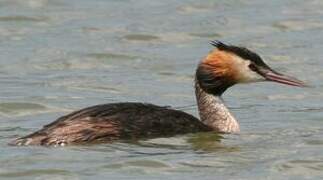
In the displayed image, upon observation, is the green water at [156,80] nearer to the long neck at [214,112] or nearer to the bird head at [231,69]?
the long neck at [214,112]

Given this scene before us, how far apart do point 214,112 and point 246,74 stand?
0.54 meters

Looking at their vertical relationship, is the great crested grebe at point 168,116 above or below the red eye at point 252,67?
below

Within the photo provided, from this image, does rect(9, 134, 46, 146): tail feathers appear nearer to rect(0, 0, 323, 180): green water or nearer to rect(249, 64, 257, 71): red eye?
rect(0, 0, 323, 180): green water

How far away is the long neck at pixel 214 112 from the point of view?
13984mm

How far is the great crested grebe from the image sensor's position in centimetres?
1280

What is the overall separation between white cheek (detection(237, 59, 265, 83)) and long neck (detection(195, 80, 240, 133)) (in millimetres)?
371

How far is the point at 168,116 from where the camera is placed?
13414 millimetres

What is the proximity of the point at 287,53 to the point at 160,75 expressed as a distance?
2029 mm

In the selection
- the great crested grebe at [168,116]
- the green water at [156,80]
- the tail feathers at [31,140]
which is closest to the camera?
the green water at [156,80]

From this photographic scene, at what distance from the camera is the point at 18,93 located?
1605 centimetres

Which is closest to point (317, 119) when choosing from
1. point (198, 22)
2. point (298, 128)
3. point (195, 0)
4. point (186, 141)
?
point (298, 128)

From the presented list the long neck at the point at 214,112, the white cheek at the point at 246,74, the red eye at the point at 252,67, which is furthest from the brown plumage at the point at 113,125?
the red eye at the point at 252,67

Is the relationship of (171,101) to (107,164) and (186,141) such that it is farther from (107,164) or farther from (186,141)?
(107,164)

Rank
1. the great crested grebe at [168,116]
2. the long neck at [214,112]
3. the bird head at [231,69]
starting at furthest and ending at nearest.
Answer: the long neck at [214,112]
the bird head at [231,69]
the great crested grebe at [168,116]
